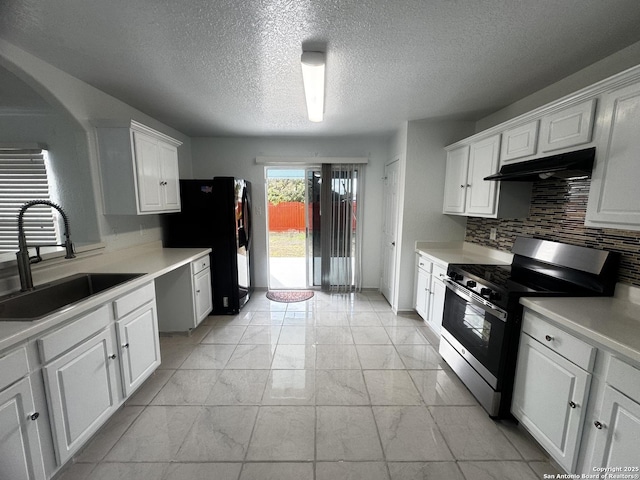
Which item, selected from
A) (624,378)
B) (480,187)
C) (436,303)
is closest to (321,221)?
(436,303)

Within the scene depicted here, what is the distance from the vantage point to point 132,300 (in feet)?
5.92

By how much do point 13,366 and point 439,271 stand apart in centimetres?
296

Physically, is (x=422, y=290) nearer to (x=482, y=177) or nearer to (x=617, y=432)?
(x=482, y=177)

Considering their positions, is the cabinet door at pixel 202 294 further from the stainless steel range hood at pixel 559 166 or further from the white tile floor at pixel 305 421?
the stainless steel range hood at pixel 559 166

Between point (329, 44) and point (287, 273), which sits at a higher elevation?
point (329, 44)

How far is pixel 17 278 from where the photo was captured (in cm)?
161

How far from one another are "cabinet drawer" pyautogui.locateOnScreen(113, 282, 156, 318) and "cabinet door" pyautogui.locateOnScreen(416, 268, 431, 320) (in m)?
2.68

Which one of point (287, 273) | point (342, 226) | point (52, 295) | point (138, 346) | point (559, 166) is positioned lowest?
point (287, 273)

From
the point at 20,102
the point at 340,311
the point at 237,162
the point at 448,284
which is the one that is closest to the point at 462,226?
the point at 448,284

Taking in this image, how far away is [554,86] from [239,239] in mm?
3427

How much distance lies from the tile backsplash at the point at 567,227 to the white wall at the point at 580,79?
2.26ft

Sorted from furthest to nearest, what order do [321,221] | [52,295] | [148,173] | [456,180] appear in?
[321,221] → [456,180] → [148,173] → [52,295]

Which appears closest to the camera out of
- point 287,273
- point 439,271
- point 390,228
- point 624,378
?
point 624,378

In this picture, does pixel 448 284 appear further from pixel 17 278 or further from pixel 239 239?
pixel 17 278
